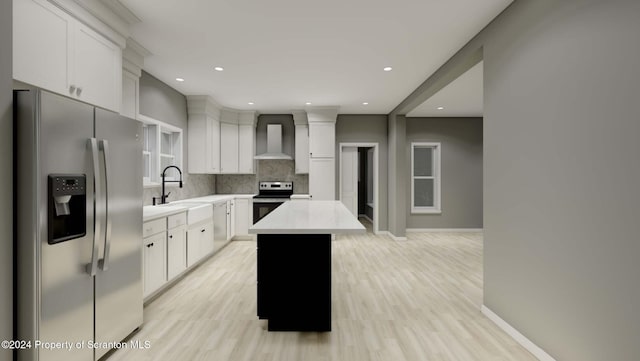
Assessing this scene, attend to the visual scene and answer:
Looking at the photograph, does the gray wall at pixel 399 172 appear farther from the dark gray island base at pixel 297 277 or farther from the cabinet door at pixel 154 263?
the cabinet door at pixel 154 263

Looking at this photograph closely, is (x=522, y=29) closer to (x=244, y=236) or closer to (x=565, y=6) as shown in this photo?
(x=565, y=6)

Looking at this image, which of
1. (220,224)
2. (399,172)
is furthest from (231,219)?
(399,172)

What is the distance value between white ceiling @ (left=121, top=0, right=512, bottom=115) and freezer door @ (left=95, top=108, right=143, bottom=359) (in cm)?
116

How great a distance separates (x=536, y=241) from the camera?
6.68 ft

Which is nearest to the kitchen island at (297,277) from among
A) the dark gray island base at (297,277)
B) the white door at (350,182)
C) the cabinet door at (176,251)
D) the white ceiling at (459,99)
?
the dark gray island base at (297,277)

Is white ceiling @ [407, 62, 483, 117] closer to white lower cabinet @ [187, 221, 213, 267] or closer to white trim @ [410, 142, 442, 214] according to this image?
white trim @ [410, 142, 442, 214]

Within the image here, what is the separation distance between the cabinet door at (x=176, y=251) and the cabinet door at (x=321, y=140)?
117 inches

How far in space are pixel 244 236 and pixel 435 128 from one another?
475cm

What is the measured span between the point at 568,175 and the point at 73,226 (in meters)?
2.95

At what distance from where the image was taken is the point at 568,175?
69.7 inches

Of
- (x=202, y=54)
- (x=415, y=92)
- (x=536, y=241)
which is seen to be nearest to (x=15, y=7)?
(x=202, y=54)

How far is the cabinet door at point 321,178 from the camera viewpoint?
585 cm

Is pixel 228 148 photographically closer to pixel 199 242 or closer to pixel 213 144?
pixel 213 144

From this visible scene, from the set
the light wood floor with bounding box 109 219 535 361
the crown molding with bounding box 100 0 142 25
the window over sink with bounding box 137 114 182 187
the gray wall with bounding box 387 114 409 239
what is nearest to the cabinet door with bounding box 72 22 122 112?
the crown molding with bounding box 100 0 142 25
